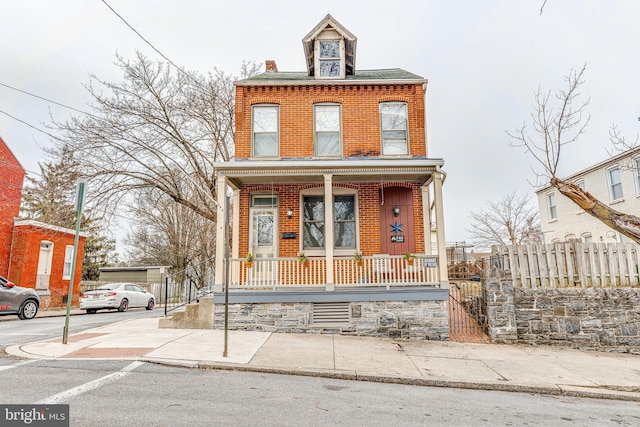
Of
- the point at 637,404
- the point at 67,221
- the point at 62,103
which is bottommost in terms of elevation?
the point at 637,404

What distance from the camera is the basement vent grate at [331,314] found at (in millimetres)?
9461

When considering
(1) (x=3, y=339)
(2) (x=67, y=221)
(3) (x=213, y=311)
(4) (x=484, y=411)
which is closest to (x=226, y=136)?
(2) (x=67, y=221)

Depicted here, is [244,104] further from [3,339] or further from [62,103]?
[3,339]

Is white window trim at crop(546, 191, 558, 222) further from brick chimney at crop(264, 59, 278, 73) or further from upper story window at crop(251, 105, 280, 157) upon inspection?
upper story window at crop(251, 105, 280, 157)

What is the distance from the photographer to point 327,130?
1182 centimetres

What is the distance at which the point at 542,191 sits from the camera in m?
23.9

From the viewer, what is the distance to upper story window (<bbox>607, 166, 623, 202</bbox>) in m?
18.7

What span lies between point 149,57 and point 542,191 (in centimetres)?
2263

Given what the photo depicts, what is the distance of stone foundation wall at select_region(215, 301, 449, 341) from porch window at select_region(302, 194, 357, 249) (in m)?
2.32

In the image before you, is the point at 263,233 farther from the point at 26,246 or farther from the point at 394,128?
the point at 26,246

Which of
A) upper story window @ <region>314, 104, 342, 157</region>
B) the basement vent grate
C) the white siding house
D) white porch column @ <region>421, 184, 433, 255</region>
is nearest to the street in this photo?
the basement vent grate

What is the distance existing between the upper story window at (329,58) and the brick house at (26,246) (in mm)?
13425

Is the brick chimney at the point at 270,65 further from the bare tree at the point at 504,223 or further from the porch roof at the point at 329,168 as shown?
the bare tree at the point at 504,223

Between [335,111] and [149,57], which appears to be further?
[149,57]
